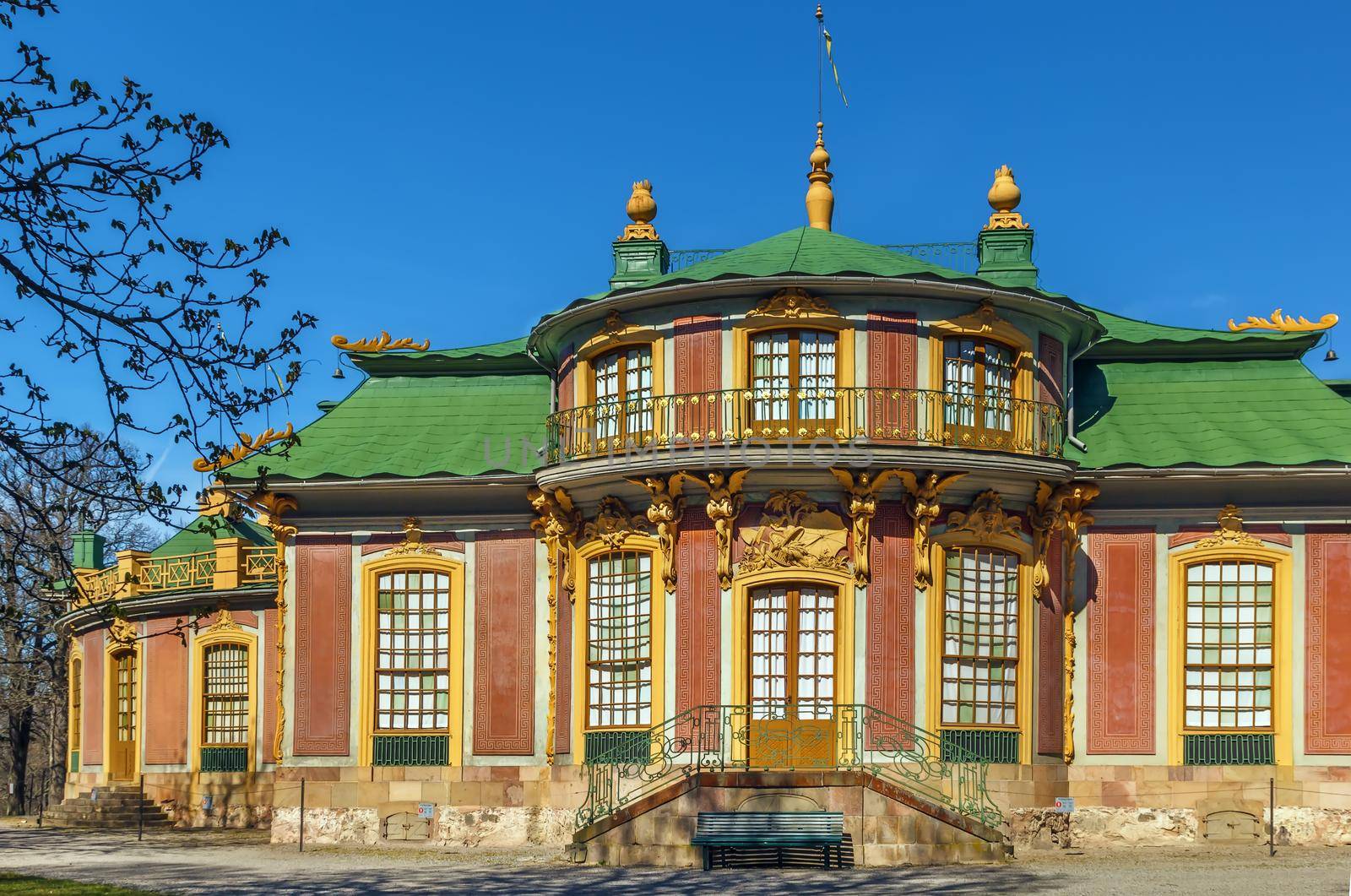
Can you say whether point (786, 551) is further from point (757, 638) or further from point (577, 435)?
point (577, 435)

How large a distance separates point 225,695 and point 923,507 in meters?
15.8

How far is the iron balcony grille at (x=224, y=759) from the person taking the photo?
33.8 meters

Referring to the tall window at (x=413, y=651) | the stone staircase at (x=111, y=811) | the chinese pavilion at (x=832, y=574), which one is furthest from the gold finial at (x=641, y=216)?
the stone staircase at (x=111, y=811)

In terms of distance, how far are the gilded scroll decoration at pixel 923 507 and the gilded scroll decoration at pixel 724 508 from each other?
2310mm

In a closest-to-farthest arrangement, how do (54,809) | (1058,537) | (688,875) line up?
(688,875), (1058,537), (54,809)

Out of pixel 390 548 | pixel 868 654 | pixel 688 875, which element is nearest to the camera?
pixel 688 875

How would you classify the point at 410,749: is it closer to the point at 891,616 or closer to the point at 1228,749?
the point at 891,616

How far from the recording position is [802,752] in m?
24.7

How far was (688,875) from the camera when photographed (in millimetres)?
21484

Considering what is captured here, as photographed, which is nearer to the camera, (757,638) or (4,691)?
(757,638)

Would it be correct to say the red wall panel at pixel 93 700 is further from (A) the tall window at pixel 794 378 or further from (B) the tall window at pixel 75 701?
(A) the tall window at pixel 794 378

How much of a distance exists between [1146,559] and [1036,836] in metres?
4.52

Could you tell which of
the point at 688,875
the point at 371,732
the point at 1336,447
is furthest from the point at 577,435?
the point at 1336,447

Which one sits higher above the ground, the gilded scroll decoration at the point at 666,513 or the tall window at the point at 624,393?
the tall window at the point at 624,393
